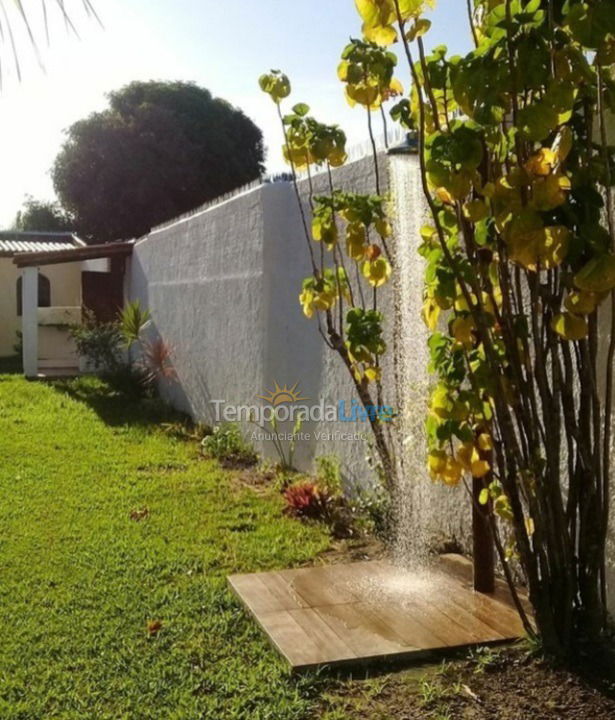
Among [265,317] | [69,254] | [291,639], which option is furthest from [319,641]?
[69,254]

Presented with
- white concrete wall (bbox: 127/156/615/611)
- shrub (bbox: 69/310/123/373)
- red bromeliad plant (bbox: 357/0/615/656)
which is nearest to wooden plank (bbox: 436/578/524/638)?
red bromeliad plant (bbox: 357/0/615/656)

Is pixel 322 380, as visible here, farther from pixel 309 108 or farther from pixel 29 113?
pixel 29 113

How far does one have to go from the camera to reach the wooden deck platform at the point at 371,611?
3.51 meters

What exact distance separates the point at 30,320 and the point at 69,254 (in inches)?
52.5

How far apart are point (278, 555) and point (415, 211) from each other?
2214 mm

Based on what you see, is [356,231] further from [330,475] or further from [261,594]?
[330,475]

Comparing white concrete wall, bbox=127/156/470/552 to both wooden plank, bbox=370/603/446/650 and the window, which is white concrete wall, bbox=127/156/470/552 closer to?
wooden plank, bbox=370/603/446/650

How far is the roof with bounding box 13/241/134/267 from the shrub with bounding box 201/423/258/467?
22.5 ft

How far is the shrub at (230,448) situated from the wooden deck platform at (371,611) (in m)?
3.33

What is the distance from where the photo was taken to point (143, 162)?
87.2 ft

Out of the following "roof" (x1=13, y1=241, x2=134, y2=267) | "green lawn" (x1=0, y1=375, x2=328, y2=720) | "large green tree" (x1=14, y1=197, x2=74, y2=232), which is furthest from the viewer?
"large green tree" (x1=14, y1=197, x2=74, y2=232)

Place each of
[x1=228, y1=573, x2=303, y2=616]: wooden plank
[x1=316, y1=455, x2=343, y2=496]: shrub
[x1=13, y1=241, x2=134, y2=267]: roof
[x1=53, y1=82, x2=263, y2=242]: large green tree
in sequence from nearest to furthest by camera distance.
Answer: [x1=228, y1=573, x2=303, y2=616]: wooden plank → [x1=316, y1=455, x2=343, y2=496]: shrub → [x1=13, y1=241, x2=134, y2=267]: roof → [x1=53, y1=82, x2=263, y2=242]: large green tree

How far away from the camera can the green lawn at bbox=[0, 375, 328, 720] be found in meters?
3.27

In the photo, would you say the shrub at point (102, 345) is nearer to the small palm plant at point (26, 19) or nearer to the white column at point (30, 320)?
the white column at point (30, 320)
